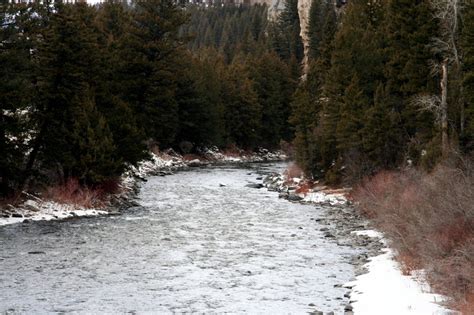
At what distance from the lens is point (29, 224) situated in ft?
84.7

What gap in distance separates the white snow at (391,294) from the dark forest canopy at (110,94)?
17.7 m

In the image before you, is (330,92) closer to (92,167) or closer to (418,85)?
(418,85)

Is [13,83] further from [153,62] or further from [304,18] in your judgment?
[304,18]

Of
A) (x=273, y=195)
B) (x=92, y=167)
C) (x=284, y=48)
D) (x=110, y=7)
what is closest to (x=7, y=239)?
(x=92, y=167)

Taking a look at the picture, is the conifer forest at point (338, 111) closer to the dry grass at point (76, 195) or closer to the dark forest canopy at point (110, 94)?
the dark forest canopy at point (110, 94)

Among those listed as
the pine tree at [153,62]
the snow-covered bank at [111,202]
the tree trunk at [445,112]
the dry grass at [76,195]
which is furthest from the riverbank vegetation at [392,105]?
the pine tree at [153,62]

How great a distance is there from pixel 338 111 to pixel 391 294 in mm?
27250

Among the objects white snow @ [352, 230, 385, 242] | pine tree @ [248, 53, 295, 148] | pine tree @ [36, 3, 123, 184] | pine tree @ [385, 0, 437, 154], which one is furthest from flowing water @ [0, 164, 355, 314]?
pine tree @ [248, 53, 295, 148]

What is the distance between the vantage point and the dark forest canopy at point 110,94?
92.6ft

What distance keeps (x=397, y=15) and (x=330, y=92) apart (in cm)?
688

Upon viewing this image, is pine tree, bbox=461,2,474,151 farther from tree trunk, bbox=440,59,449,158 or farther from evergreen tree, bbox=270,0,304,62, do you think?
evergreen tree, bbox=270,0,304,62

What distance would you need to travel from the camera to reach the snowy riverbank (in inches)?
533

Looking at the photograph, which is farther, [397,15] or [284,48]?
[284,48]

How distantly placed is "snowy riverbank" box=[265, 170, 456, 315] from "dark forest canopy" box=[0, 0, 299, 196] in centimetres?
1316
